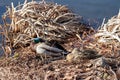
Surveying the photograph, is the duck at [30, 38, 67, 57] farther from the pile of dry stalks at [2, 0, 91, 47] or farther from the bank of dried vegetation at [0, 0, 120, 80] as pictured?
the pile of dry stalks at [2, 0, 91, 47]

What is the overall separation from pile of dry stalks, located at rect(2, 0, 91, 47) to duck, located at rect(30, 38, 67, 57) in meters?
0.27

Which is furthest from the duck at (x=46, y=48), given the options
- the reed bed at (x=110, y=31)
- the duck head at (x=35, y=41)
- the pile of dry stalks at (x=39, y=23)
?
the reed bed at (x=110, y=31)

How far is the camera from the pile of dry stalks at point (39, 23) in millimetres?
9828

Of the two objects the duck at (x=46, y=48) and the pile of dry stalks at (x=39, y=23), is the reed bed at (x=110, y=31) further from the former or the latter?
the duck at (x=46, y=48)

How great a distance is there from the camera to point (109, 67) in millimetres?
7941

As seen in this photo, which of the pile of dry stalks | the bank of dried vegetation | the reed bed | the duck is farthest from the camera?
the pile of dry stalks

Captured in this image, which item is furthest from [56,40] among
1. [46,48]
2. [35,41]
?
[46,48]

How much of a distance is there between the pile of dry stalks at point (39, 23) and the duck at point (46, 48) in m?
0.27

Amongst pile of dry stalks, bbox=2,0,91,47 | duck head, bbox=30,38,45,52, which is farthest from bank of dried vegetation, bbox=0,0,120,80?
duck head, bbox=30,38,45,52

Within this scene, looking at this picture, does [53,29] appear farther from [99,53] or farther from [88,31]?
[99,53]

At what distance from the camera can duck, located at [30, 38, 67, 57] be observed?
8.81 metres

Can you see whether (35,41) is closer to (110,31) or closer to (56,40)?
(56,40)

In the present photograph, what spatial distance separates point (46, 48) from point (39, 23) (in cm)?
117

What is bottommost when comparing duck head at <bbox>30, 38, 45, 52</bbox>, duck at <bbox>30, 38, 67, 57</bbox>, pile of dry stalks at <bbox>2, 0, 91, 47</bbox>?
duck at <bbox>30, 38, 67, 57</bbox>
